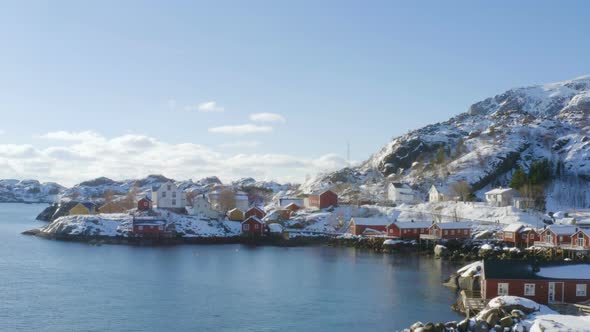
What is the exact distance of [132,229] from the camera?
260ft

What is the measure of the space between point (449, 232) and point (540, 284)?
1466 inches

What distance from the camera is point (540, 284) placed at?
113ft

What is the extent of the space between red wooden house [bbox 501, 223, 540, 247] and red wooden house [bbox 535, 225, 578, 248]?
2.00 m

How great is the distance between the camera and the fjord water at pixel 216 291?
32.8 m

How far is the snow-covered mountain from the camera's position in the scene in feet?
375

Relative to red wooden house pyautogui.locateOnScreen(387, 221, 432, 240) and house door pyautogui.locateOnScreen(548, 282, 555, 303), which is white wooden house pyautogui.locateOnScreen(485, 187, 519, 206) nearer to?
red wooden house pyautogui.locateOnScreen(387, 221, 432, 240)

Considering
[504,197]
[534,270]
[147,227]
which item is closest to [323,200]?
[504,197]

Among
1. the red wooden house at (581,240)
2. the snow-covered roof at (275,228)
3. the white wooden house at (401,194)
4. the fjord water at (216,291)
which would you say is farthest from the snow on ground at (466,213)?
the fjord water at (216,291)

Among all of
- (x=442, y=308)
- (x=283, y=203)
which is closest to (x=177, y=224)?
(x=283, y=203)

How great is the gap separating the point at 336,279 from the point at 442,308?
1297 cm

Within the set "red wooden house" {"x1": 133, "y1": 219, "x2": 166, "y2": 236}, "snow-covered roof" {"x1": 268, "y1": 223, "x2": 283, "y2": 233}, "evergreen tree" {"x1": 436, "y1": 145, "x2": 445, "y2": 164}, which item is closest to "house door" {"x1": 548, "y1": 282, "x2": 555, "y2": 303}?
"snow-covered roof" {"x1": 268, "y1": 223, "x2": 283, "y2": 233}

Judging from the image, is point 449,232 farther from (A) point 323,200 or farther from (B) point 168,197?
(B) point 168,197

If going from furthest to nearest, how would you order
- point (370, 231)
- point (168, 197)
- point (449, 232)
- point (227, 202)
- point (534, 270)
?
point (227, 202)
point (168, 197)
point (370, 231)
point (449, 232)
point (534, 270)

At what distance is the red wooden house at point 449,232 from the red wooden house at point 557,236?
34.6ft
